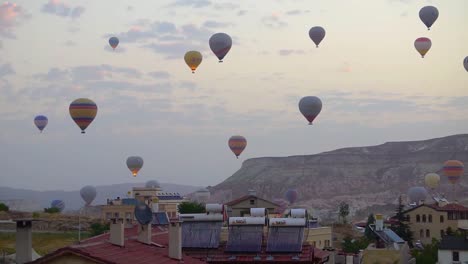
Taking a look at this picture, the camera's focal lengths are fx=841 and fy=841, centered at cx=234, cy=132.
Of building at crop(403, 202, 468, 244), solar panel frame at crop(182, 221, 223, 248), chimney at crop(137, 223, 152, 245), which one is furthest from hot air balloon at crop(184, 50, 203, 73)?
chimney at crop(137, 223, 152, 245)

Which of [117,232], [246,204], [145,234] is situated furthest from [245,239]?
[246,204]

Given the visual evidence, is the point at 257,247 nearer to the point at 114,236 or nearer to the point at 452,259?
the point at 114,236

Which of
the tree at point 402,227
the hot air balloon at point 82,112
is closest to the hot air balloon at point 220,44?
the hot air balloon at point 82,112

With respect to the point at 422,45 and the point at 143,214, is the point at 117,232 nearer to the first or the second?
the point at 143,214

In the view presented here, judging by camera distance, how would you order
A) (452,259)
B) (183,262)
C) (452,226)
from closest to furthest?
(183,262) → (452,259) → (452,226)

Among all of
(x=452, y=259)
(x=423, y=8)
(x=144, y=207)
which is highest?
(x=423, y=8)

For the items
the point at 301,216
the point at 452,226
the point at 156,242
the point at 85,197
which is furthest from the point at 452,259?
the point at 85,197
